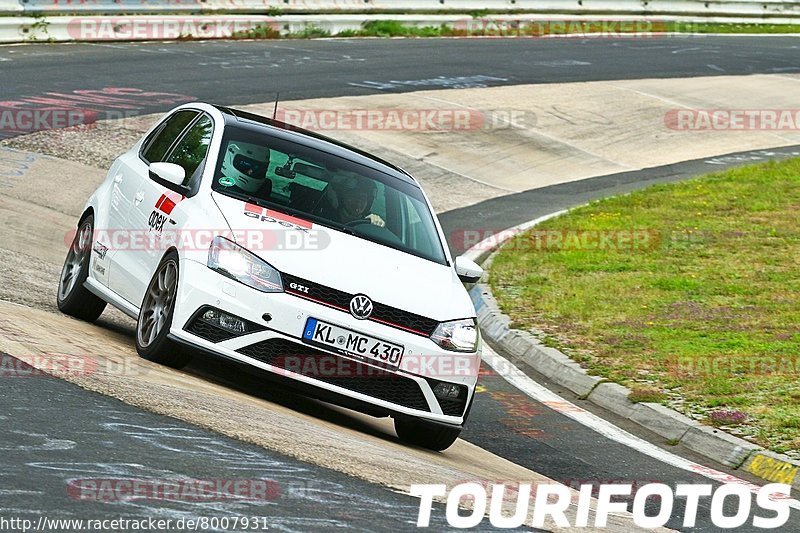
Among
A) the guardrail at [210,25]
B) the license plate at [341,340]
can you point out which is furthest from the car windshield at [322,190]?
the guardrail at [210,25]

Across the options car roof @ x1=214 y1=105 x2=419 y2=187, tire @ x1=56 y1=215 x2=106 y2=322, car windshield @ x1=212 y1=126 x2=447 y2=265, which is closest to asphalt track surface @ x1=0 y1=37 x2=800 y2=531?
car windshield @ x1=212 y1=126 x2=447 y2=265

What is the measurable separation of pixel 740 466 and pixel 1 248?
22.1 feet

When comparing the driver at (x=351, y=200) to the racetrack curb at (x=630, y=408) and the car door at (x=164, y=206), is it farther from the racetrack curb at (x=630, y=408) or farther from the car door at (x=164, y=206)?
the racetrack curb at (x=630, y=408)

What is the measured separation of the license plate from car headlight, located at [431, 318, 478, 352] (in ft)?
1.35

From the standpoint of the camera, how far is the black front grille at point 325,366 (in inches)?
305

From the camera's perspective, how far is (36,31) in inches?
989

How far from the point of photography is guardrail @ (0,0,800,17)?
1037 inches

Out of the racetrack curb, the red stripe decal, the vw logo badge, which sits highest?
the red stripe decal

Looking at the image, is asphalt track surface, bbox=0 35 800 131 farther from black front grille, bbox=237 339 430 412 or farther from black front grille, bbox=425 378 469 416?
black front grille, bbox=425 378 469 416

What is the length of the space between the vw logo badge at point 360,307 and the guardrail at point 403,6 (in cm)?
1893

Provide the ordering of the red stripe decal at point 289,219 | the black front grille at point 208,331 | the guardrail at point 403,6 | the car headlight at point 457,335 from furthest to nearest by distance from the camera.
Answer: the guardrail at point 403,6 < the red stripe decal at point 289,219 < the car headlight at point 457,335 < the black front grille at point 208,331

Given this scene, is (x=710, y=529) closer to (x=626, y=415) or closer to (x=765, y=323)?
(x=626, y=415)

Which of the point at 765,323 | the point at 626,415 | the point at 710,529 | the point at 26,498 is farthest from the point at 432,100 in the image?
the point at 26,498

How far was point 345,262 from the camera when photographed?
318 inches
